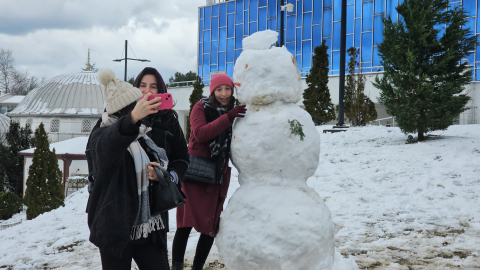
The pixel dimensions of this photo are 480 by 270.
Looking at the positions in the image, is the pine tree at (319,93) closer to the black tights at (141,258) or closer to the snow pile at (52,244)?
the snow pile at (52,244)

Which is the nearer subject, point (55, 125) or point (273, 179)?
point (273, 179)

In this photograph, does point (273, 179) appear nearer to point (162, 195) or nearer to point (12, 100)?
point (162, 195)

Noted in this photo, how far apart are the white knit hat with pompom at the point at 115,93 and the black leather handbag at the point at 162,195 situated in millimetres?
440

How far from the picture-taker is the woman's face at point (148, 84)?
2.64 metres

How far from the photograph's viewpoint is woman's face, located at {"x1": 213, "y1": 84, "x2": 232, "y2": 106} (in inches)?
125

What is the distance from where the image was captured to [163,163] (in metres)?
2.48

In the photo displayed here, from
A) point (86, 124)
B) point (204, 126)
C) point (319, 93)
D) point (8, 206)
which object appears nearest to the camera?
point (204, 126)

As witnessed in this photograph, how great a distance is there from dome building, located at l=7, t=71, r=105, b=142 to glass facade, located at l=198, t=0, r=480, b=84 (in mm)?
9279

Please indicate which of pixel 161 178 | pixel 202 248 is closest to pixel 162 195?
pixel 161 178

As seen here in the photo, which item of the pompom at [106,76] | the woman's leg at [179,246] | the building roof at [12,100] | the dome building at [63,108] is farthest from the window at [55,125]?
the pompom at [106,76]

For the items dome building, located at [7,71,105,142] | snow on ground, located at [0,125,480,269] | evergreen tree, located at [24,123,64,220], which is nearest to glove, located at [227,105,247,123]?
snow on ground, located at [0,125,480,269]

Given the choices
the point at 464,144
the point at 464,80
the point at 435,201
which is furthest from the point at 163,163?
the point at 464,80

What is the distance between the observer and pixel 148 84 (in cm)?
264

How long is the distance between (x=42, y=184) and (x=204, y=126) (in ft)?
39.2
